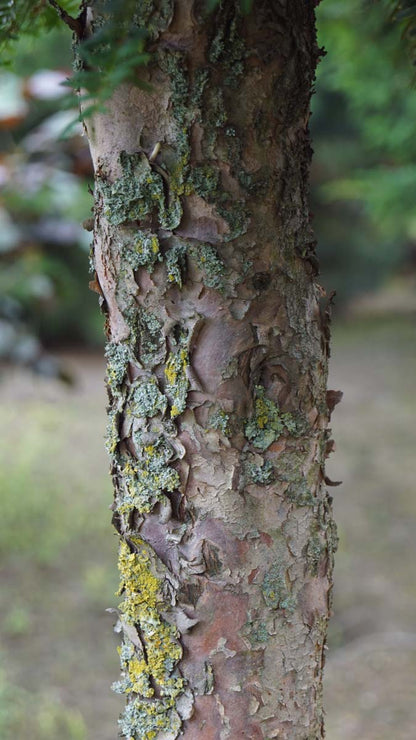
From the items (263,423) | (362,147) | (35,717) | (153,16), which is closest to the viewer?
(153,16)

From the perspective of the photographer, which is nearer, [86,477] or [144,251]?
[144,251]

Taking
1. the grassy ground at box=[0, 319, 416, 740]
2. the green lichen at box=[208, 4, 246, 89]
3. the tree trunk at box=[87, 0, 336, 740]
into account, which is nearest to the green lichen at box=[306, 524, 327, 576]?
the tree trunk at box=[87, 0, 336, 740]

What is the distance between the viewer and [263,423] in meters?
0.83

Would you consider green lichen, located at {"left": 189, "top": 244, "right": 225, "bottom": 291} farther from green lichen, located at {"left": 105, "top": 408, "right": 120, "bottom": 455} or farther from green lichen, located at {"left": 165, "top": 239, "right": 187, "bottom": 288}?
green lichen, located at {"left": 105, "top": 408, "right": 120, "bottom": 455}

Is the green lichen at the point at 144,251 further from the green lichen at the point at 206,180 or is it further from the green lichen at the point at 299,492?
the green lichen at the point at 299,492

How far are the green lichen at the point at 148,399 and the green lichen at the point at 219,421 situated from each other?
6 cm

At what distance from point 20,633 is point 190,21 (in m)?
2.75

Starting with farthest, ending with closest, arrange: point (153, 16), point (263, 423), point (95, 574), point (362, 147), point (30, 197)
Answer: point (362, 147) → point (95, 574) → point (30, 197) → point (263, 423) → point (153, 16)

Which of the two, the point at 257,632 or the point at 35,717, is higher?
the point at 35,717

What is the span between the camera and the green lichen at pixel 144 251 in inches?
31.0

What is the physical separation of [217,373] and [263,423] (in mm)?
83

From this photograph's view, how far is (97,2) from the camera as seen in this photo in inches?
29.2

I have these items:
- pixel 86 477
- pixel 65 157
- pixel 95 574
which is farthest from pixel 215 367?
pixel 86 477

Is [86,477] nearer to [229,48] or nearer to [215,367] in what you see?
[215,367]
